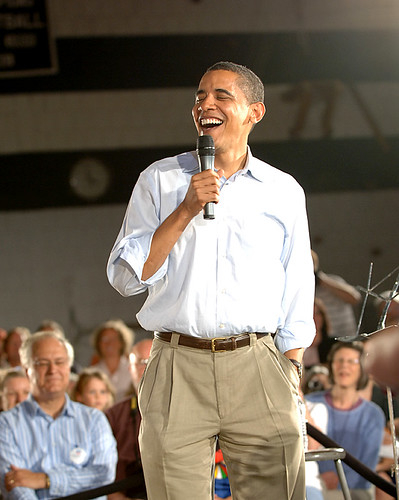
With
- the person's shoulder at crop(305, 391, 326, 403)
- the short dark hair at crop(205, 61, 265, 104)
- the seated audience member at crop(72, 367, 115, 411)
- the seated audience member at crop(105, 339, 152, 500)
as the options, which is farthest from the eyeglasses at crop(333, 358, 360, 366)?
the short dark hair at crop(205, 61, 265, 104)

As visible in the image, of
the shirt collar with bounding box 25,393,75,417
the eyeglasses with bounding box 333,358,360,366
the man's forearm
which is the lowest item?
the shirt collar with bounding box 25,393,75,417

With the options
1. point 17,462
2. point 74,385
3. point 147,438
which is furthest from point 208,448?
point 74,385

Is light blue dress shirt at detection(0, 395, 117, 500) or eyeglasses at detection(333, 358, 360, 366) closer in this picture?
light blue dress shirt at detection(0, 395, 117, 500)

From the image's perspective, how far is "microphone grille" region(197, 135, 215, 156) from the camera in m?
1.68

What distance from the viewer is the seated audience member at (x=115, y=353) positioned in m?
4.68

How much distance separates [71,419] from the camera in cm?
311

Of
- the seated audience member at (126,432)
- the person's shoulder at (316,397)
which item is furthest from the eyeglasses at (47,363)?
the person's shoulder at (316,397)

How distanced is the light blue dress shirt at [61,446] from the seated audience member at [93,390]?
2.07 ft

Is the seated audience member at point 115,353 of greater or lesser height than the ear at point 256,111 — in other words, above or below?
below

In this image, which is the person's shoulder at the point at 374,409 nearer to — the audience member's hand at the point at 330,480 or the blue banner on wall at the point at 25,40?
the audience member's hand at the point at 330,480

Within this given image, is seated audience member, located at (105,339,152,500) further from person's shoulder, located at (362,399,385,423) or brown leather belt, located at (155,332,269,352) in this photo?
brown leather belt, located at (155,332,269,352)

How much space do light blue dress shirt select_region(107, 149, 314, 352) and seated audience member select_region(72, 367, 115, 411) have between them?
2107 mm

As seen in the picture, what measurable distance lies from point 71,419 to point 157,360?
1508 millimetres

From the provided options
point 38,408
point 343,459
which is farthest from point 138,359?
point 343,459
